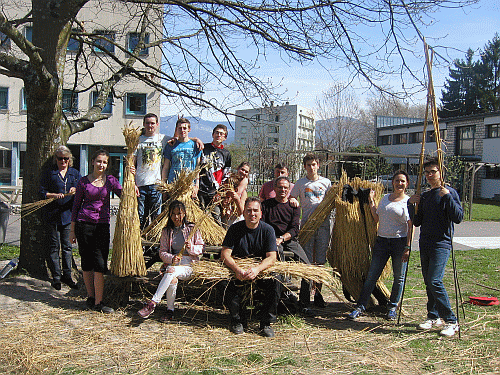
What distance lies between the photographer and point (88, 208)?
488 centimetres

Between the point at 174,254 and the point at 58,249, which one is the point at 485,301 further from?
the point at 58,249

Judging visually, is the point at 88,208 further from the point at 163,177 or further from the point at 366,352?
the point at 366,352

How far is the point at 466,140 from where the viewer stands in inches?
1217

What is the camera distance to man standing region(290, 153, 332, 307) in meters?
5.35

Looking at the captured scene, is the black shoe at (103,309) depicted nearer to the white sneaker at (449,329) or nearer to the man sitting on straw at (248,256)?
the man sitting on straw at (248,256)

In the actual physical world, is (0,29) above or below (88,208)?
above

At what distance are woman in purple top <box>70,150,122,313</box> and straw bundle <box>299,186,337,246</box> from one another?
1.98 m

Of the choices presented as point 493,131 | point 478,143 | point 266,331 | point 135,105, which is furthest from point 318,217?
point 478,143

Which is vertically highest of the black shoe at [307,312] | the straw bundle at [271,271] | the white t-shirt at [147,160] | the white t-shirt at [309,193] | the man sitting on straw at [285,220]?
the white t-shirt at [147,160]

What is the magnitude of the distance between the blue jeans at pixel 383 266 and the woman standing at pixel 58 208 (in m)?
3.19

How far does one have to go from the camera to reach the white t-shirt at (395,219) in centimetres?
487

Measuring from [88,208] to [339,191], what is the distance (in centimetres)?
261

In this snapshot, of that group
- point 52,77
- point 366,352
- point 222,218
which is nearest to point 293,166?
point 222,218

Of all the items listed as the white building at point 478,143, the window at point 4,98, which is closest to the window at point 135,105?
the window at point 4,98
